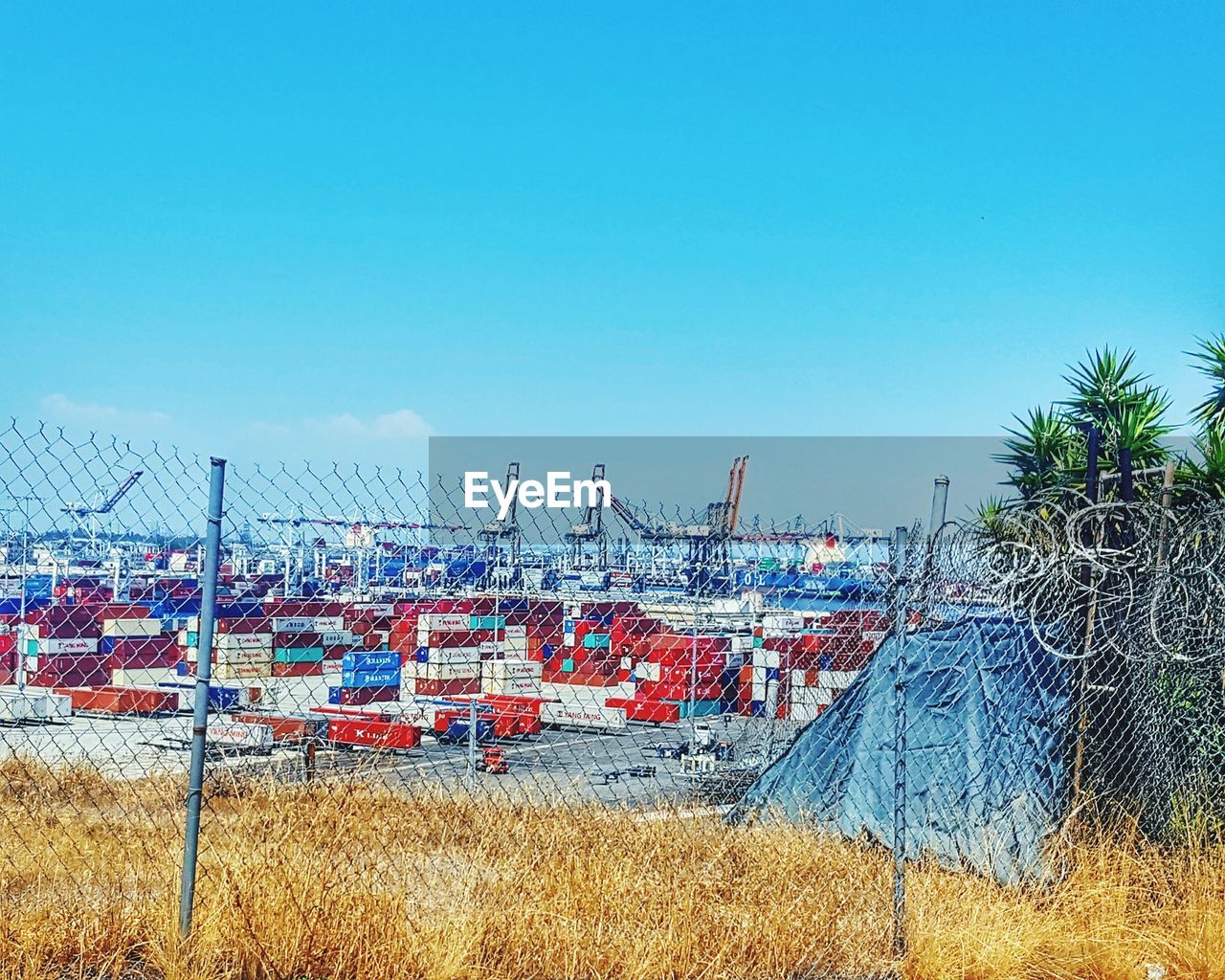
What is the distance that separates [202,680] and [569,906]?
5.13ft

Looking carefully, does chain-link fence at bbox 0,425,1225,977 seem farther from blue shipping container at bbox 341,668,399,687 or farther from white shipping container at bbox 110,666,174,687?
white shipping container at bbox 110,666,174,687

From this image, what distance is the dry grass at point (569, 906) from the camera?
11.1ft

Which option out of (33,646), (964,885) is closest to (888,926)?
(964,885)

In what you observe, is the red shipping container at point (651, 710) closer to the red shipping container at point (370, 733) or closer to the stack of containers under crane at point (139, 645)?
the red shipping container at point (370, 733)

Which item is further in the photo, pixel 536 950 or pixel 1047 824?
pixel 1047 824

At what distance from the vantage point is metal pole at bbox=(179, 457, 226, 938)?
306 centimetres

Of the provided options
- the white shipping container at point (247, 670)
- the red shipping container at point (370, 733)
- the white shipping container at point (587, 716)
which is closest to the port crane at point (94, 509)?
the white shipping container at point (247, 670)

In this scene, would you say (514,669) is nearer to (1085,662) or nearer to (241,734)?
(1085,662)

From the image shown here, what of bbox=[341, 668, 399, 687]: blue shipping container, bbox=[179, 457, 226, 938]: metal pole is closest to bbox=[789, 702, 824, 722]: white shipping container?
bbox=[341, 668, 399, 687]: blue shipping container

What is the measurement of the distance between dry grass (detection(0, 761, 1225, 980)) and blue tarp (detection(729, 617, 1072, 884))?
0.37 meters

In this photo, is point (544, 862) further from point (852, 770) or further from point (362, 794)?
point (852, 770)

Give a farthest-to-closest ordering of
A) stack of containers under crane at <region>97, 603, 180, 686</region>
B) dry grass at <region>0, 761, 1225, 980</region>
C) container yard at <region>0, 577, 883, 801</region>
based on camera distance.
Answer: stack of containers under crane at <region>97, 603, 180, 686</region>
container yard at <region>0, 577, 883, 801</region>
dry grass at <region>0, 761, 1225, 980</region>

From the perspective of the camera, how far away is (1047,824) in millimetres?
5109

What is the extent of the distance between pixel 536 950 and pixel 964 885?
1.94 m
